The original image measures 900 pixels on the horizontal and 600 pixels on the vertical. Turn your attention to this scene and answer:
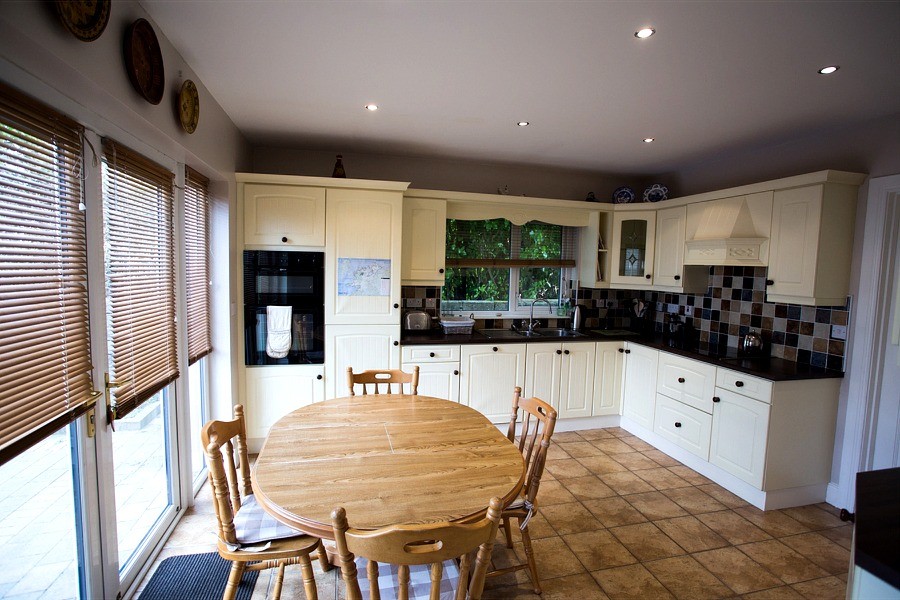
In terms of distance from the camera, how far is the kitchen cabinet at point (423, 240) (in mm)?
3738

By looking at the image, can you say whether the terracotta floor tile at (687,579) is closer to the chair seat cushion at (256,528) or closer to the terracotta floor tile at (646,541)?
the terracotta floor tile at (646,541)

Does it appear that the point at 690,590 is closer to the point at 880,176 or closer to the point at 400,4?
the point at 880,176

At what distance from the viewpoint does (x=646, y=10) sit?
1.63m

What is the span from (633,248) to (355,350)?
2.79 m

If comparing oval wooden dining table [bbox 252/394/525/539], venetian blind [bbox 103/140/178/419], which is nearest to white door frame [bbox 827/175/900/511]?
oval wooden dining table [bbox 252/394/525/539]

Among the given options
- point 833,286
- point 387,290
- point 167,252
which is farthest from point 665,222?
point 167,252

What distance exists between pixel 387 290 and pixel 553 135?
1.75 metres

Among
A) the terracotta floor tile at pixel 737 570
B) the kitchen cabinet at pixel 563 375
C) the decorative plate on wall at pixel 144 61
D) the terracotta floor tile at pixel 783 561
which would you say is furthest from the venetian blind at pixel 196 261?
the terracotta floor tile at pixel 783 561

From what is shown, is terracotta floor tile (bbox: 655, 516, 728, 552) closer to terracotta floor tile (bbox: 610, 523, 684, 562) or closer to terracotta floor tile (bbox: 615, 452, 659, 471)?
terracotta floor tile (bbox: 610, 523, 684, 562)

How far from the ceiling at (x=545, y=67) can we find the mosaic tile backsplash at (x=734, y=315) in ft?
3.79

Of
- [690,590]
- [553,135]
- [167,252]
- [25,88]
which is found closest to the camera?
[25,88]

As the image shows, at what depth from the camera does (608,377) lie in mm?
4098

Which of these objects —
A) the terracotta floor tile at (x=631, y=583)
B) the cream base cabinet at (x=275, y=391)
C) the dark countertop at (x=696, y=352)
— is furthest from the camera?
the cream base cabinet at (x=275, y=391)

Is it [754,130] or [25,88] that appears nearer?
[25,88]
